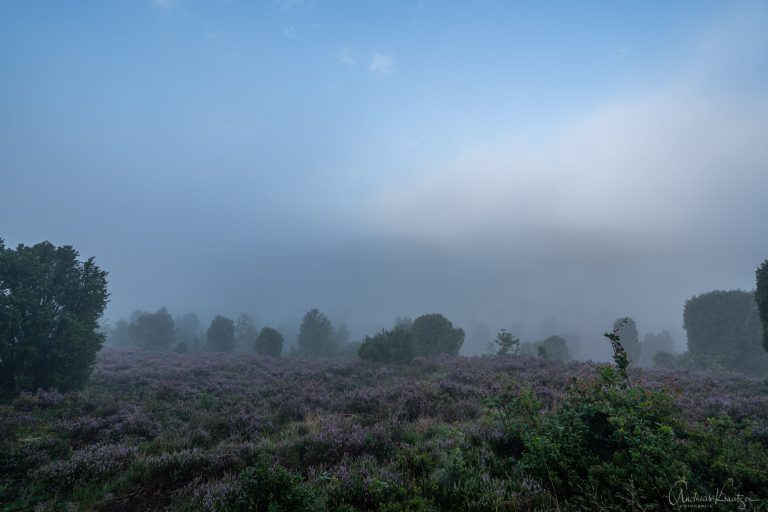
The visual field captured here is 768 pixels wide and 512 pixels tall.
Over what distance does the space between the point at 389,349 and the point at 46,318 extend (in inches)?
855

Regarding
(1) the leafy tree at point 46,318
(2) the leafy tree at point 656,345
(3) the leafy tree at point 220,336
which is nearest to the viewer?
(1) the leafy tree at point 46,318

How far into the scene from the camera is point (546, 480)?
5102 millimetres

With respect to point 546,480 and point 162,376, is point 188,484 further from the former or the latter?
point 162,376

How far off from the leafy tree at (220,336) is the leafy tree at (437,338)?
3103 cm

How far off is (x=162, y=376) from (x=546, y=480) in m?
23.1

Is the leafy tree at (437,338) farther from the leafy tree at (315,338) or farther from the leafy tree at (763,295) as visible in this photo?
the leafy tree at (763,295)

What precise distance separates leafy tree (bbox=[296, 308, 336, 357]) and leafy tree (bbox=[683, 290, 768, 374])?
4701 centimetres

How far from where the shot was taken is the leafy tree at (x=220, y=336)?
48.5 m

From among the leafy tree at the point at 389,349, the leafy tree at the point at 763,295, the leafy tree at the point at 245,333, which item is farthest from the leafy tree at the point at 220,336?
the leafy tree at the point at 763,295

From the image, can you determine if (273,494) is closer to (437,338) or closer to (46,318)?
(46,318)

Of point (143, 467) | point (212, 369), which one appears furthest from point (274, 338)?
point (143, 467)

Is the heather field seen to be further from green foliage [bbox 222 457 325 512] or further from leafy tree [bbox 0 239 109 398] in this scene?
leafy tree [bbox 0 239 109 398]

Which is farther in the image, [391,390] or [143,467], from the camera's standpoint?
[391,390]

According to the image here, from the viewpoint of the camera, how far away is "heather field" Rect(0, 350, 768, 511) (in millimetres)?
4617
